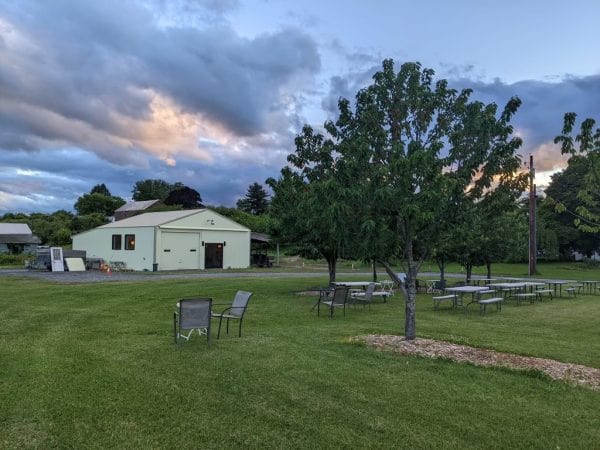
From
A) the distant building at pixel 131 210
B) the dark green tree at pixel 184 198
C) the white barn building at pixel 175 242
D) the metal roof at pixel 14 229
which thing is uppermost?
the dark green tree at pixel 184 198

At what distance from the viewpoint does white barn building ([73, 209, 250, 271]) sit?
3234 cm

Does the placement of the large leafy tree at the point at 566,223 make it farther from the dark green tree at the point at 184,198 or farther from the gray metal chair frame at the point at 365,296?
the dark green tree at the point at 184,198

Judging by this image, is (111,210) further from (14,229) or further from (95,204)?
(14,229)

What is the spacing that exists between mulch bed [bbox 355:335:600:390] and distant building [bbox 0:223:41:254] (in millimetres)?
54285

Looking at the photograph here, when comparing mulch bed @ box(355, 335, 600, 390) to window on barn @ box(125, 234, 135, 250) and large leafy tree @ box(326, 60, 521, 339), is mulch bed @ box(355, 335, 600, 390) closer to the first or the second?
large leafy tree @ box(326, 60, 521, 339)

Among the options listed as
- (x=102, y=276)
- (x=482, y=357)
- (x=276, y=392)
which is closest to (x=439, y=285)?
(x=482, y=357)

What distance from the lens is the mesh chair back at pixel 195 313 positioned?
764cm

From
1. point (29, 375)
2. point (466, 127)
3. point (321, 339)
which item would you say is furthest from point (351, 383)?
point (466, 127)

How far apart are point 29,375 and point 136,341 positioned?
2.16 m

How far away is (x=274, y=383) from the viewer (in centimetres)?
554

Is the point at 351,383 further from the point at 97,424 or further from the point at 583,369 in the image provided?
the point at 583,369

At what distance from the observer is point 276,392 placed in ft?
17.1

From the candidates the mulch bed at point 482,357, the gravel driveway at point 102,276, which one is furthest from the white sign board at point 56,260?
the mulch bed at point 482,357

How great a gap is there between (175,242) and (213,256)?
332cm
